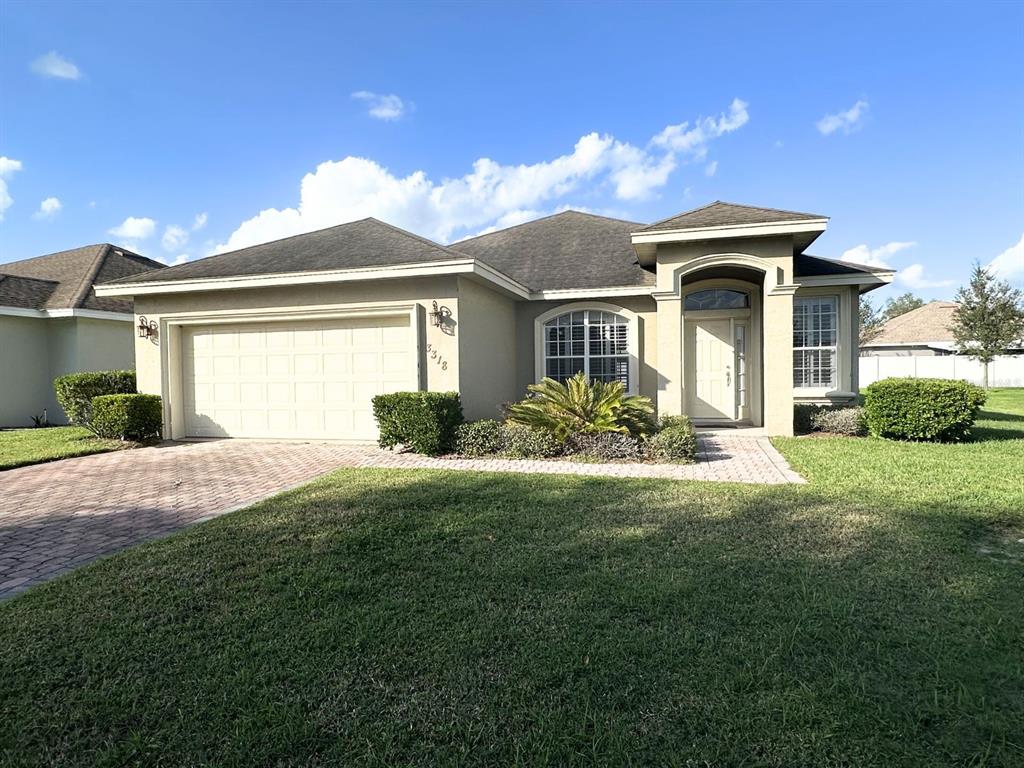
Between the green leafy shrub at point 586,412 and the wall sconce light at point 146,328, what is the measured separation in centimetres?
788

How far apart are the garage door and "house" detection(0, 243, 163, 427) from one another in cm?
577

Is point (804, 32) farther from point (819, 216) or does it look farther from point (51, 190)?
point (51, 190)

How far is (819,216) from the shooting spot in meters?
9.59

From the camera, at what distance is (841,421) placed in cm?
1051

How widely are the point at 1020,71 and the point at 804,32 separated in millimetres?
3938

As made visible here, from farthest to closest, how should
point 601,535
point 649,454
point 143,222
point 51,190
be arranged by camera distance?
point 143,222, point 51,190, point 649,454, point 601,535

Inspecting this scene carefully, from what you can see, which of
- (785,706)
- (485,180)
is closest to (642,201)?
(485,180)

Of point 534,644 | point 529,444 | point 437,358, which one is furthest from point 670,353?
point 534,644

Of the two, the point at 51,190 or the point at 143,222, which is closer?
the point at 51,190

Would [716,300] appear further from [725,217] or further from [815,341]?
[725,217]

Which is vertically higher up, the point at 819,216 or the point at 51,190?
the point at 51,190

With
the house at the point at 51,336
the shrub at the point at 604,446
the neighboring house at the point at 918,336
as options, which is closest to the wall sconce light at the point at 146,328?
the house at the point at 51,336

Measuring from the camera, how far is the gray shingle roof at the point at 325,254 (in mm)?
9812

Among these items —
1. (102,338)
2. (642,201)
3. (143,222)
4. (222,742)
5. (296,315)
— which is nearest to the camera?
(222,742)
